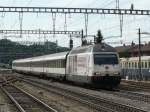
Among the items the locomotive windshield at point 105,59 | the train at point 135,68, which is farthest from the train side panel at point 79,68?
the train at point 135,68

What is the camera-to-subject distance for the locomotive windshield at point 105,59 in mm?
30198

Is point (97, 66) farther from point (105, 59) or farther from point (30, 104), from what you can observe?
point (30, 104)

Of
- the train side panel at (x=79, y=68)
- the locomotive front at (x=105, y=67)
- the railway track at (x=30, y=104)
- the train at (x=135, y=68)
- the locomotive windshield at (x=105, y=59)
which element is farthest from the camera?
the train at (x=135, y=68)

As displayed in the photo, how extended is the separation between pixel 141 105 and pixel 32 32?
4539 centimetres

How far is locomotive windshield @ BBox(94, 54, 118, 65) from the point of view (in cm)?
3020

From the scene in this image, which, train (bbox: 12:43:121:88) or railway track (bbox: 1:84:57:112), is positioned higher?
train (bbox: 12:43:121:88)

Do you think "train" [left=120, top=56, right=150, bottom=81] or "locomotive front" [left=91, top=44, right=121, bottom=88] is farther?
"train" [left=120, top=56, right=150, bottom=81]

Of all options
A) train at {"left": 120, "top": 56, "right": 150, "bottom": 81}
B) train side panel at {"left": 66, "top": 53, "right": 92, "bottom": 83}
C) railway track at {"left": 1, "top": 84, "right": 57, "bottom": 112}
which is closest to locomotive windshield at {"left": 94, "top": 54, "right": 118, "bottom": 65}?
train side panel at {"left": 66, "top": 53, "right": 92, "bottom": 83}

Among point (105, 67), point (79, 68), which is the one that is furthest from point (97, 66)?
point (79, 68)

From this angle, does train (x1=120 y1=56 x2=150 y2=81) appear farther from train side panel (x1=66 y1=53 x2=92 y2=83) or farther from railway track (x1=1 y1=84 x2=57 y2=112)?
railway track (x1=1 y1=84 x2=57 y2=112)

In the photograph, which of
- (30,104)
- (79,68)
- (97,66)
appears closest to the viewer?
(30,104)

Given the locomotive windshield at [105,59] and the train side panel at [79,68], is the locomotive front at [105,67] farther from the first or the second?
the train side panel at [79,68]

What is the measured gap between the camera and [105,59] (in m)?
30.4

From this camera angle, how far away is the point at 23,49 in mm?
134000
